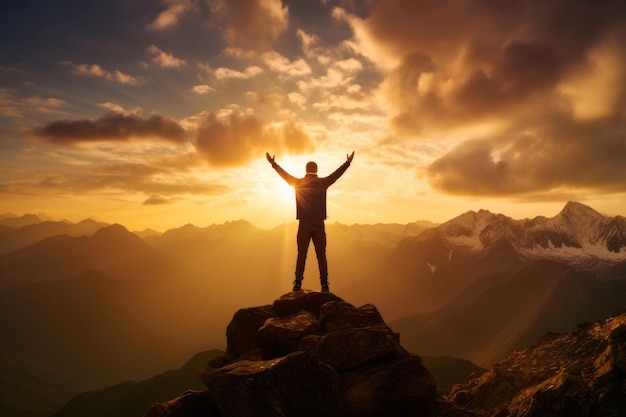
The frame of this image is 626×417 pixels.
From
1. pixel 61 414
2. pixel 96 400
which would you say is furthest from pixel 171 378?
pixel 61 414

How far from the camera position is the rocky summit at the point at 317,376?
12383mm

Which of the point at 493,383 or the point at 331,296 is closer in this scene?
the point at 331,296

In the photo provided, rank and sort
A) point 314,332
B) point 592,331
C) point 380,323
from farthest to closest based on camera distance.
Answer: point 592,331 → point 380,323 → point 314,332

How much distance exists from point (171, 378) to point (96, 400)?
156 ft

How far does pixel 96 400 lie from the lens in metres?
180

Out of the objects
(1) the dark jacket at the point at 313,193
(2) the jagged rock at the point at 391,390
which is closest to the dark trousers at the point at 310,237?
(1) the dark jacket at the point at 313,193

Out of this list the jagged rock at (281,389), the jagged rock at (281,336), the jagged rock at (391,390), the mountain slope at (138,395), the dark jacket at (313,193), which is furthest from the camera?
the mountain slope at (138,395)

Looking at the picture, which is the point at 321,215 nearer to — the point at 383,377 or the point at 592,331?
the point at 383,377

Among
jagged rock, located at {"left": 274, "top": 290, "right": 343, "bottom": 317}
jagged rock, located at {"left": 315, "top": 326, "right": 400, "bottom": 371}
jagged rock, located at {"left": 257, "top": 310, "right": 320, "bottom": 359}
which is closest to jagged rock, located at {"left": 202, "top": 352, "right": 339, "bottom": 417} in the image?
jagged rock, located at {"left": 315, "top": 326, "right": 400, "bottom": 371}

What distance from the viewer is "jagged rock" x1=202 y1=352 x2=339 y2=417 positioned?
12164 mm

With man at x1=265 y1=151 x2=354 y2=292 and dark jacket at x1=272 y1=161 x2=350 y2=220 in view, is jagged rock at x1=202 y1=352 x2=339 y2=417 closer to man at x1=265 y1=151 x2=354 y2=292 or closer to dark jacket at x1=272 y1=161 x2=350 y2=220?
man at x1=265 y1=151 x2=354 y2=292

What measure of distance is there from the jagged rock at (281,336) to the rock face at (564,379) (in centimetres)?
1066

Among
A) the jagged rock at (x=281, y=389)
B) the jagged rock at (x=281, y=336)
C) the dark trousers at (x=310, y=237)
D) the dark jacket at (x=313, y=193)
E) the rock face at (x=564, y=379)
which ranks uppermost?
the dark jacket at (x=313, y=193)

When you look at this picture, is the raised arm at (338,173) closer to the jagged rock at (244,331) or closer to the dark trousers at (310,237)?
the dark trousers at (310,237)
